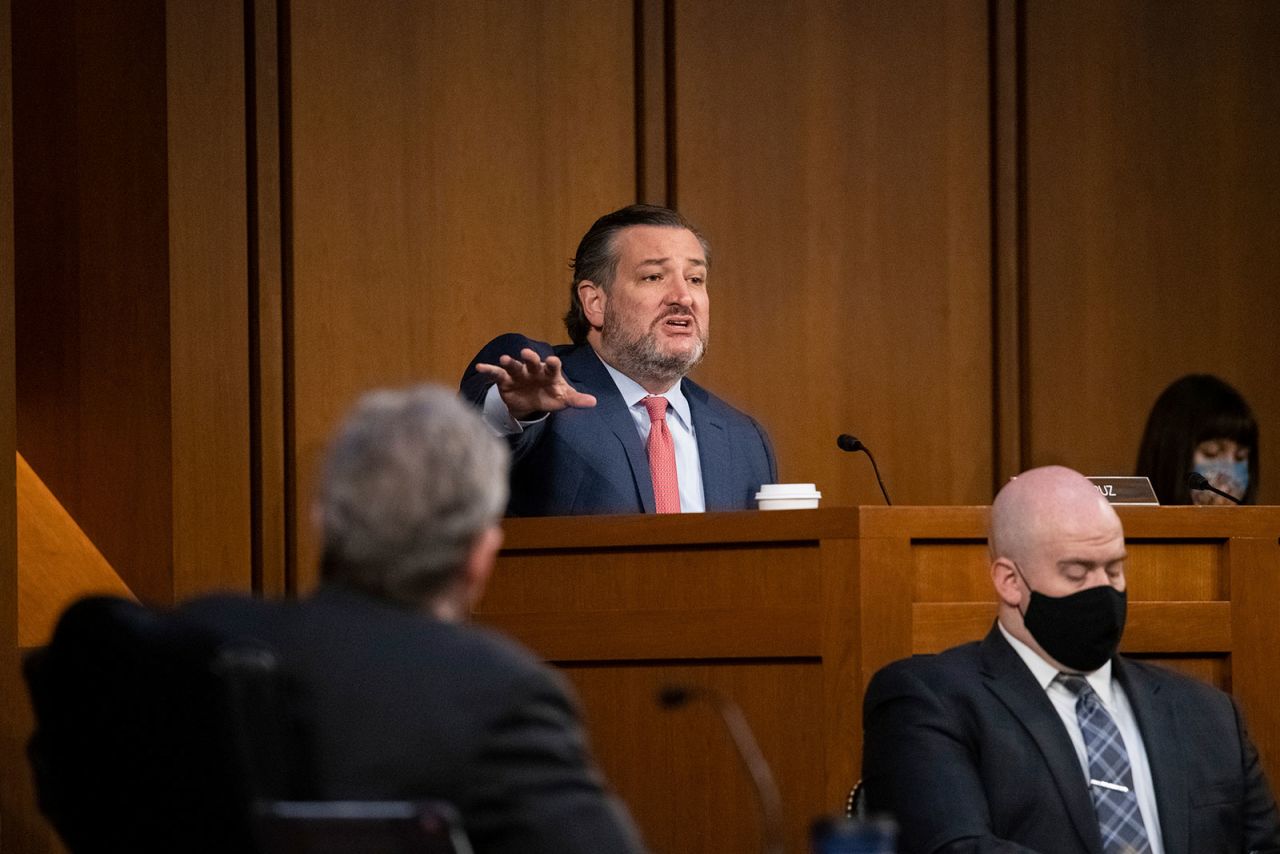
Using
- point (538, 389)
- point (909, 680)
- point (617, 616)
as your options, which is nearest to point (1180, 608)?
point (909, 680)

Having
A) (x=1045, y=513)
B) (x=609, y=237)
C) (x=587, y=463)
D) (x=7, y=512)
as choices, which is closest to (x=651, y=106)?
(x=609, y=237)

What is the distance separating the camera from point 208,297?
5.20 meters

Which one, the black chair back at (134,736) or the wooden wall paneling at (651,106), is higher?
the wooden wall paneling at (651,106)

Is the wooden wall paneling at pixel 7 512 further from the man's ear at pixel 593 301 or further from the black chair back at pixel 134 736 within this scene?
the black chair back at pixel 134 736

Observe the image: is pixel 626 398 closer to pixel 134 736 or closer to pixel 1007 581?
pixel 1007 581

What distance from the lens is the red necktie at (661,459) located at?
4.39 m

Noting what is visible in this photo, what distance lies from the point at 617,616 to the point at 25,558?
2.05 metres

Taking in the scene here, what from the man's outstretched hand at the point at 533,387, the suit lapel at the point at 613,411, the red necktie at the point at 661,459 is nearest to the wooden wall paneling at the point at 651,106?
the suit lapel at the point at 613,411

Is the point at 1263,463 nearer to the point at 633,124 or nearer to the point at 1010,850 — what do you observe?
the point at 633,124

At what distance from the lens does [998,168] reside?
6309 millimetres

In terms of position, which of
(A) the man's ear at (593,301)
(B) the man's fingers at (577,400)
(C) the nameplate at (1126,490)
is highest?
(A) the man's ear at (593,301)

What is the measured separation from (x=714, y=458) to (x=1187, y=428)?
76.8 inches

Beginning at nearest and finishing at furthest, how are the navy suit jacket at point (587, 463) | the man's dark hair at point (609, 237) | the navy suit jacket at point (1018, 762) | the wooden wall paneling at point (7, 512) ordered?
the navy suit jacket at point (1018, 762) → the wooden wall paneling at point (7, 512) → the navy suit jacket at point (587, 463) → the man's dark hair at point (609, 237)

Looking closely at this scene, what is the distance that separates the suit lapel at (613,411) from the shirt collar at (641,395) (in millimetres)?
33
